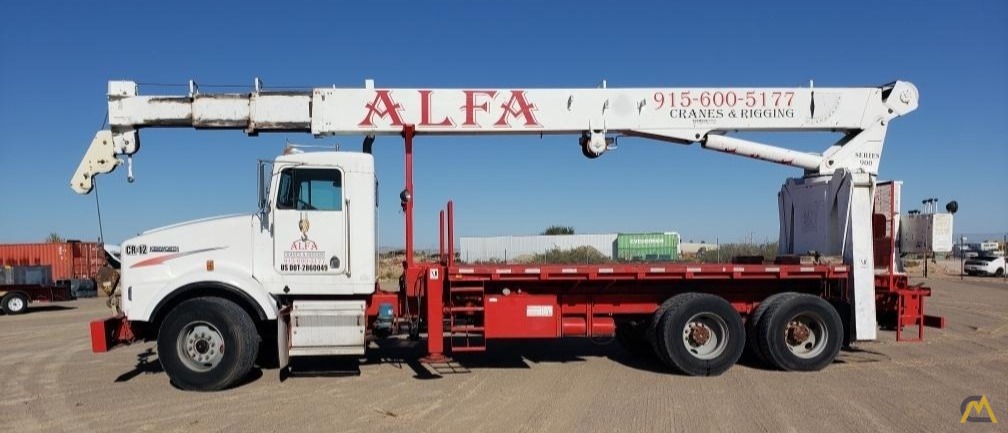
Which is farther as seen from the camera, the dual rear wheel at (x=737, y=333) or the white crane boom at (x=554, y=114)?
the white crane boom at (x=554, y=114)

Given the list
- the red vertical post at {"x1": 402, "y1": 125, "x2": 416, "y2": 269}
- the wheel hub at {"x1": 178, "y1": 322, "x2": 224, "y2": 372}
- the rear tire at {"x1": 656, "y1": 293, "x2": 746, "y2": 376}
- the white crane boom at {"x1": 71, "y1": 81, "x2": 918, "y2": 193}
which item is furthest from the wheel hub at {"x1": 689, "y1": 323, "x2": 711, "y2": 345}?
the wheel hub at {"x1": 178, "y1": 322, "x2": 224, "y2": 372}

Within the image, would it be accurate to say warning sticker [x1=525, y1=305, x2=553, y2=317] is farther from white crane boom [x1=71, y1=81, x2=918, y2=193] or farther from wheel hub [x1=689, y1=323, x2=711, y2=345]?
white crane boom [x1=71, y1=81, x2=918, y2=193]

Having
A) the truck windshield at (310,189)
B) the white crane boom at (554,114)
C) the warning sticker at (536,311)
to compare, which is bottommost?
the warning sticker at (536,311)

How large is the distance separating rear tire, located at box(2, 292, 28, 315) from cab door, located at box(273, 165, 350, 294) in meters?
17.8

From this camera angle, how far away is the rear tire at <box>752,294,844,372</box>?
28.3 ft

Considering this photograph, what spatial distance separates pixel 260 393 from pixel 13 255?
27.2 metres

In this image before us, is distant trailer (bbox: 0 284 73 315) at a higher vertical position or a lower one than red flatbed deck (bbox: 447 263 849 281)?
lower

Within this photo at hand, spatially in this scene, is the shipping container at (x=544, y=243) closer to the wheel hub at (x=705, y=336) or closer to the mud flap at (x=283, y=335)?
the wheel hub at (x=705, y=336)

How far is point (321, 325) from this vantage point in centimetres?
819

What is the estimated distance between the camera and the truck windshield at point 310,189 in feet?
26.9

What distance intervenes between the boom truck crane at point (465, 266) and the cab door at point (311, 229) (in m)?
0.02

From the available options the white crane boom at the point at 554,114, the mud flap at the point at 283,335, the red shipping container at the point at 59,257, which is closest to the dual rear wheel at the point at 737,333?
the white crane boom at the point at 554,114

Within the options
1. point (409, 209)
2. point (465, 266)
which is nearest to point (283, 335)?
point (409, 209)

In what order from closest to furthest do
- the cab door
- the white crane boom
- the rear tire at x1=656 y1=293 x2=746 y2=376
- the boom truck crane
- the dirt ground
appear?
1. the dirt ground
2. the boom truck crane
3. the cab door
4. the rear tire at x1=656 y1=293 x2=746 y2=376
5. the white crane boom
